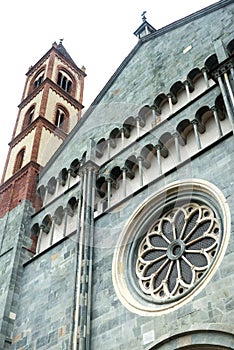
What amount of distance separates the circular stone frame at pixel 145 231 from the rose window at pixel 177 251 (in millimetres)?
115

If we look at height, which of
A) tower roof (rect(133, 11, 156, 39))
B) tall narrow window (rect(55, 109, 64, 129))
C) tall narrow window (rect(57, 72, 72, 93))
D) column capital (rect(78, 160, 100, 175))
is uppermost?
tall narrow window (rect(57, 72, 72, 93))

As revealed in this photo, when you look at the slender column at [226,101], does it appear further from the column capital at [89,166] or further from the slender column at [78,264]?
the slender column at [78,264]

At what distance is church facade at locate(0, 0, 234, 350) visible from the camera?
10.0 m

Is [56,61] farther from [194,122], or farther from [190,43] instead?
[194,122]

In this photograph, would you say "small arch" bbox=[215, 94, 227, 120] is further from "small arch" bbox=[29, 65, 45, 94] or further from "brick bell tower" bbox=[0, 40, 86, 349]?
"small arch" bbox=[29, 65, 45, 94]

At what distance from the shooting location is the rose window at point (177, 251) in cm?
1025

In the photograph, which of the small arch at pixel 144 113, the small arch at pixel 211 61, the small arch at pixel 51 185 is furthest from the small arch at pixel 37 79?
the small arch at pixel 211 61

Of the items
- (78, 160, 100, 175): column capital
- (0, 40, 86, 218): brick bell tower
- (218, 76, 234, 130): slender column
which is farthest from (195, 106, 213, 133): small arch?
(0, 40, 86, 218): brick bell tower

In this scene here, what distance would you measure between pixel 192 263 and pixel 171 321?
4.69 ft

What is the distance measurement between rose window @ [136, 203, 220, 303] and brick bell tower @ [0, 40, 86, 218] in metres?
6.72

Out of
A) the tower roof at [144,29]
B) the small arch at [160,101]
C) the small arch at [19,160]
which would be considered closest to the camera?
the small arch at [160,101]

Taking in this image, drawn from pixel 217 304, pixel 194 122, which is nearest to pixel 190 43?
pixel 194 122

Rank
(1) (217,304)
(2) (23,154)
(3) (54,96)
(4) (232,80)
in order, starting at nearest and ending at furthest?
(1) (217,304) → (4) (232,80) → (2) (23,154) → (3) (54,96)

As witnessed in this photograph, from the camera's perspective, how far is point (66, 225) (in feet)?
48.3
